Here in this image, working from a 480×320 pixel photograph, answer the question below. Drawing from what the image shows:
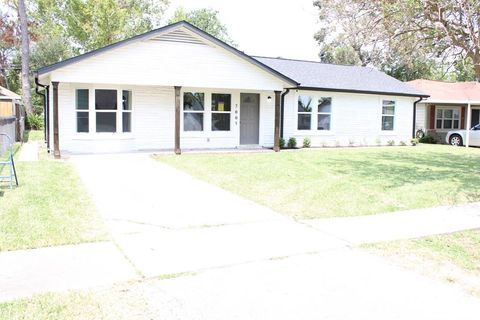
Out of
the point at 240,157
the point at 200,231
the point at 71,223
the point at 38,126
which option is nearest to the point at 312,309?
the point at 200,231

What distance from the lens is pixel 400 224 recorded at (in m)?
7.41

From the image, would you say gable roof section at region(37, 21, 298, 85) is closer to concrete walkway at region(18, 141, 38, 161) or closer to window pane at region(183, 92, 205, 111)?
window pane at region(183, 92, 205, 111)

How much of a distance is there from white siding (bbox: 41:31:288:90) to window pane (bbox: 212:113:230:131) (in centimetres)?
168

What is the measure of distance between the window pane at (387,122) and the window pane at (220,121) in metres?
8.95

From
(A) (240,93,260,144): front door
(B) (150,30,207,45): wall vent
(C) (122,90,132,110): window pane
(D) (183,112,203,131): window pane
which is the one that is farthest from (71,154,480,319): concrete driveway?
(A) (240,93,260,144): front door

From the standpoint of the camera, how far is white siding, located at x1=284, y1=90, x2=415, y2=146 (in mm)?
20859

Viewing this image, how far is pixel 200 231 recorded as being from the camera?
676 cm

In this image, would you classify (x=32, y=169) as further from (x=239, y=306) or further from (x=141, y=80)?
(x=239, y=306)

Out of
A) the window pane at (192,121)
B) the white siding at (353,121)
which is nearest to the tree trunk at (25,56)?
the window pane at (192,121)

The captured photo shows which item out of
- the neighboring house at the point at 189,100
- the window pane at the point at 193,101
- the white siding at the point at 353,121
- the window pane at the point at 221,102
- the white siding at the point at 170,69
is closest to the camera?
the white siding at the point at 170,69

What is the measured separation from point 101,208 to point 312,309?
16.2 feet

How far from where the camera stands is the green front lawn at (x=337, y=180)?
8.84 meters

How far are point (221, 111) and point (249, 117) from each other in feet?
4.75

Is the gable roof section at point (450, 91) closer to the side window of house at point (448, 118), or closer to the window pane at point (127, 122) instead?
the side window of house at point (448, 118)
